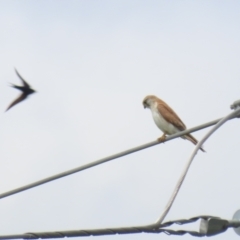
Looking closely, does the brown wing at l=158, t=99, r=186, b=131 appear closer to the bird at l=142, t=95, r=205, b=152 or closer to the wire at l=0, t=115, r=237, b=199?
the bird at l=142, t=95, r=205, b=152

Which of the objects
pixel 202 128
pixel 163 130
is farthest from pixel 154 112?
pixel 202 128

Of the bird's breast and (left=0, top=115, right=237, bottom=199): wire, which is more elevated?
the bird's breast

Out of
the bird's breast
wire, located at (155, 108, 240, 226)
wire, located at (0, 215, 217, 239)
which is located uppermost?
the bird's breast

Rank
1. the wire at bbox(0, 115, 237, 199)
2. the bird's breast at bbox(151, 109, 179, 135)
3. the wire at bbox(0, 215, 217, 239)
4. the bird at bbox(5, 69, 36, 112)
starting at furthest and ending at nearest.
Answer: the bird's breast at bbox(151, 109, 179, 135) < the bird at bbox(5, 69, 36, 112) < the wire at bbox(0, 115, 237, 199) < the wire at bbox(0, 215, 217, 239)

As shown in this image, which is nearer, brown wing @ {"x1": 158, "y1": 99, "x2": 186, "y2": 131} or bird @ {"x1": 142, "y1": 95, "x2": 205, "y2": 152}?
bird @ {"x1": 142, "y1": 95, "x2": 205, "y2": 152}

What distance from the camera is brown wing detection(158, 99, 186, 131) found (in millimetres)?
18844

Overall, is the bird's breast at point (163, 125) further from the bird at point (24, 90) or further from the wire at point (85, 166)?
the wire at point (85, 166)

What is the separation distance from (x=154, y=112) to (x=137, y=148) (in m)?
7.51

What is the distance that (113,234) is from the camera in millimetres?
10320

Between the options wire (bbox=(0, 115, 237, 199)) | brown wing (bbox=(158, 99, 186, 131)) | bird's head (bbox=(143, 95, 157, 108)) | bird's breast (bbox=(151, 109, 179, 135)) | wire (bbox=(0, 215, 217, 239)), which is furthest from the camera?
bird's head (bbox=(143, 95, 157, 108))

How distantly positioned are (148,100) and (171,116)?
1418mm

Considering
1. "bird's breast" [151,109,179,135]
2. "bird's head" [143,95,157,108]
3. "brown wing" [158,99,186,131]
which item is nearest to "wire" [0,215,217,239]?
"bird's breast" [151,109,179,135]

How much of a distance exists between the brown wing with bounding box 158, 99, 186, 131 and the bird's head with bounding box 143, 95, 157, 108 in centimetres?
58

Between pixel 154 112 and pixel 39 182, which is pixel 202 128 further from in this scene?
pixel 154 112
